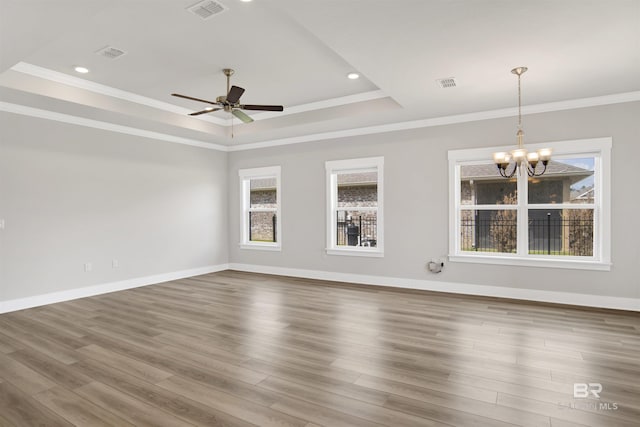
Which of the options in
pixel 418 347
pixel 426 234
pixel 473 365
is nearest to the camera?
pixel 473 365

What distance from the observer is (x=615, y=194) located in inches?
181

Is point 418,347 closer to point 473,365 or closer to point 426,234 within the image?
point 473,365

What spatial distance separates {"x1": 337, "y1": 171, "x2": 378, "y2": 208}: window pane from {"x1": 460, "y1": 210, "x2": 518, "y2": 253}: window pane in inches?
60.4

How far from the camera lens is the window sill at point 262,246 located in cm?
728

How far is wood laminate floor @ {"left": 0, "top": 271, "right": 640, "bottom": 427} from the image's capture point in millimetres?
2266

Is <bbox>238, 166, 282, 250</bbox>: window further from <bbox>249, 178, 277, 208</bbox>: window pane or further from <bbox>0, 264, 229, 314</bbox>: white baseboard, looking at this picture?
<bbox>0, 264, 229, 314</bbox>: white baseboard

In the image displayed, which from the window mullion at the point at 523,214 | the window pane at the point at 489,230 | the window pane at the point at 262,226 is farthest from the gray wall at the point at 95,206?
the window mullion at the point at 523,214

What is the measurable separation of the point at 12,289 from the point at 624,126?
8.12 meters

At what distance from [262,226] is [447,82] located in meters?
4.78

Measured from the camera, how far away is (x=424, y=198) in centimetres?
577

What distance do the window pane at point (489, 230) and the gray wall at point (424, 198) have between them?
33 cm

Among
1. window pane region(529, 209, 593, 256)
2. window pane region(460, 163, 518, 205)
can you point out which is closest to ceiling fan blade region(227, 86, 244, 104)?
window pane region(460, 163, 518, 205)

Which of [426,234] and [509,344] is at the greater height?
[426,234]

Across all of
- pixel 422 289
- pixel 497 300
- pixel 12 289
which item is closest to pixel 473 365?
pixel 497 300
